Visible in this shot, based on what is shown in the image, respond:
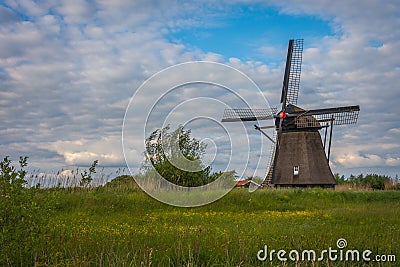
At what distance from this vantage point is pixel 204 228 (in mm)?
10758

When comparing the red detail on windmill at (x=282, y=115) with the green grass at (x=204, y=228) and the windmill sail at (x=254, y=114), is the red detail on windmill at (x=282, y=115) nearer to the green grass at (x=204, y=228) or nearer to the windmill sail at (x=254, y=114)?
the windmill sail at (x=254, y=114)

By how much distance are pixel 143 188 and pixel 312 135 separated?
14.2 meters

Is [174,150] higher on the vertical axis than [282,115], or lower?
lower

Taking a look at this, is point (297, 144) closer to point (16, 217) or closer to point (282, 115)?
point (282, 115)

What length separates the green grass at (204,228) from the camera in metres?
6.97

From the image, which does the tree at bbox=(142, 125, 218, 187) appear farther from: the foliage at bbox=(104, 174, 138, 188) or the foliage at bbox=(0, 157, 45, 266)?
the foliage at bbox=(0, 157, 45, 266)

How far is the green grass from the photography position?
6.97 m

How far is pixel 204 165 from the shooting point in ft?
44.3
